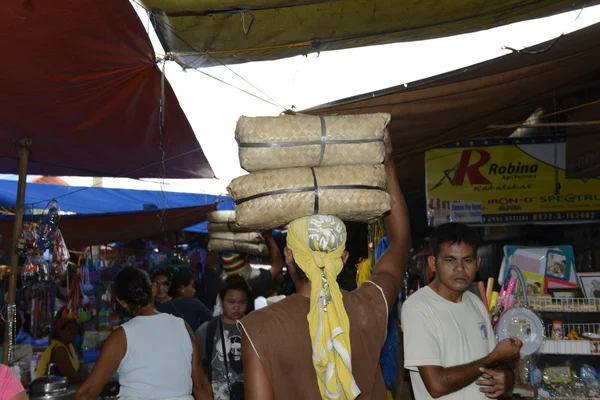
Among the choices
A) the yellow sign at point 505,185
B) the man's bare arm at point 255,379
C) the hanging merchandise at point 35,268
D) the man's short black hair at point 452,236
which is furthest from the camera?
the hanging merchandise at point 35,268

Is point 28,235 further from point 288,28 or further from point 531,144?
point 531,144

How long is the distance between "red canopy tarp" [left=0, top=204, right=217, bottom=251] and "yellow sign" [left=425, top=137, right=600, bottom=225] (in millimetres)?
3515

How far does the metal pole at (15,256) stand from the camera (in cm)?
491

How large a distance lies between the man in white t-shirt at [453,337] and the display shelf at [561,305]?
4.46 feet

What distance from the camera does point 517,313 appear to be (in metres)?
3.83

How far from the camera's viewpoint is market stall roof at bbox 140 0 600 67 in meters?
3.93

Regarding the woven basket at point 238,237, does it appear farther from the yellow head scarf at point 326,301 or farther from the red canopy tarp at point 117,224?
the yellow head scarf at point 326,301

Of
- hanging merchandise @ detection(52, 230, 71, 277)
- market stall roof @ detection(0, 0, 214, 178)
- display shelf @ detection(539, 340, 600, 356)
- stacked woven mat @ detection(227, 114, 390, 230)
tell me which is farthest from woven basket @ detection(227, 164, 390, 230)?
hanging merchandise @ detection(52, 230, 71, 277)

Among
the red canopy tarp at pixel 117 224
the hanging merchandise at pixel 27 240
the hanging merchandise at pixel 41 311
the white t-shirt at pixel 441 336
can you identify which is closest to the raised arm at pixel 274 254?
the red canopy tarp at pixel 117 224

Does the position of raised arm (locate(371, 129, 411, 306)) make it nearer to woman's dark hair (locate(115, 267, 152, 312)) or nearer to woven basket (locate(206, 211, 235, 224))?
woman's dark hair (locate(115, 267, 152, 312))

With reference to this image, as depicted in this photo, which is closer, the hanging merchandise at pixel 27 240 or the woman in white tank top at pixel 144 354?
the woman in white tank top at pixel 144 354

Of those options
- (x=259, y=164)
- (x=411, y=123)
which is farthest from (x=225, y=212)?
(x=259, y=164)

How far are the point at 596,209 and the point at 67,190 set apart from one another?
6.68 m

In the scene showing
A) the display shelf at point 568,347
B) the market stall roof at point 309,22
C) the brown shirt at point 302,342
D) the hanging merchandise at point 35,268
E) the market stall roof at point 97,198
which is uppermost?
the market stall roof at point 309,22
